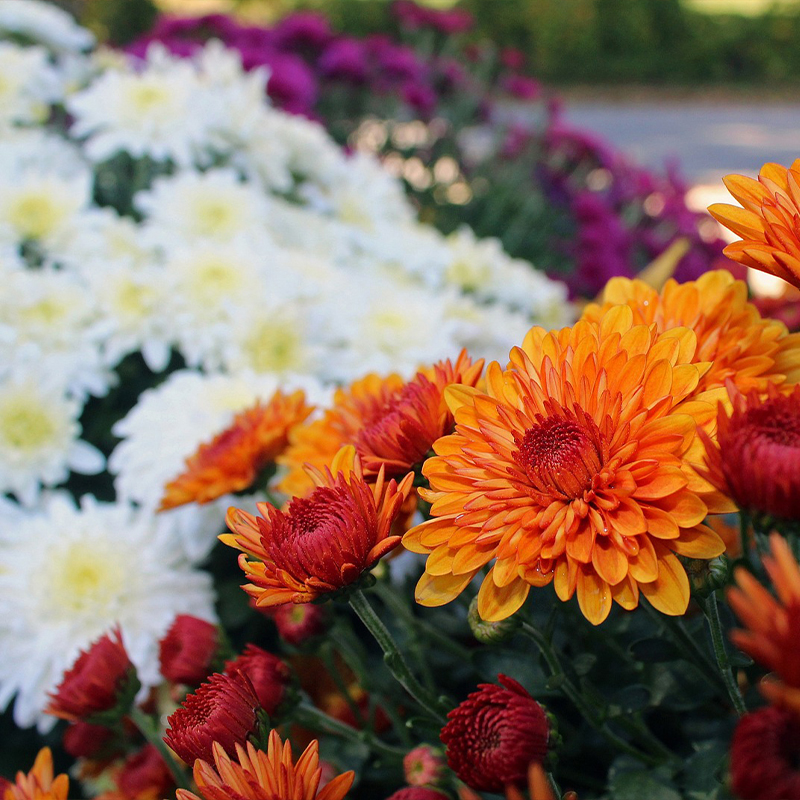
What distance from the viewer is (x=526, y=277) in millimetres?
1541

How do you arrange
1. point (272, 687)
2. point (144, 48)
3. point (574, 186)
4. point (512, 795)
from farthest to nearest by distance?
point (574, 186)
point (144, 48)
point (272, 687)
point (512, 795)

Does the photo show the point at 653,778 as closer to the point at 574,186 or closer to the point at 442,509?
the point at 442,509

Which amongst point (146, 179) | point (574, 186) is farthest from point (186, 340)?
point (574, 186)

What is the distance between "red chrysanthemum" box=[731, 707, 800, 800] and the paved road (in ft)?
18.0

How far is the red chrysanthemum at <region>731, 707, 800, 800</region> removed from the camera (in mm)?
333

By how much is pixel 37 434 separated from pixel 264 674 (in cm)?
60

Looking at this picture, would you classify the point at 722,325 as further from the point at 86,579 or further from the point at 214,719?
the point at 86,579

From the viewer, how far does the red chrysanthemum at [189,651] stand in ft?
2.08

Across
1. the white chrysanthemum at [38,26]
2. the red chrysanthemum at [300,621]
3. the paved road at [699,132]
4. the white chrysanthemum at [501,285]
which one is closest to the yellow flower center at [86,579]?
the red chrysanthemum at [300,621]

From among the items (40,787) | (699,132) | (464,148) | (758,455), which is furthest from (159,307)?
(699,132)

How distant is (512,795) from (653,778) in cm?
25

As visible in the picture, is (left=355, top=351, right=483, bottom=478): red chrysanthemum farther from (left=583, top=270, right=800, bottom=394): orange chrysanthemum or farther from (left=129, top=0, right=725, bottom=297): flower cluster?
(left=129, top=0, right=725, bottom=297): flower cluster

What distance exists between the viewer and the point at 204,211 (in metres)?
1.27

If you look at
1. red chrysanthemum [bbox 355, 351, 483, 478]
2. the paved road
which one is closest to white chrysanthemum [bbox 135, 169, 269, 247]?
red chrysanthemum [bbox 355, 351, 483, 478]
